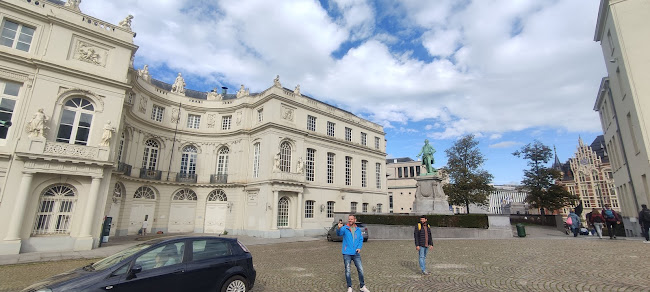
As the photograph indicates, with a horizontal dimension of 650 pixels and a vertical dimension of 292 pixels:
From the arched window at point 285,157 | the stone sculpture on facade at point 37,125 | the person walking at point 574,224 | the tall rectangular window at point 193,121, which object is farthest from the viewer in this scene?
the tall rectangular window at point 193,121

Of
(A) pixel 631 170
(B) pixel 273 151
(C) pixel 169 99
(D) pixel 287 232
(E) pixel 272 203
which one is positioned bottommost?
(D) pixel 287 232

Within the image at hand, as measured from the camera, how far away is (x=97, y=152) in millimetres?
15422

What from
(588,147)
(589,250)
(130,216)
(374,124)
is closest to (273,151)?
(130,216)

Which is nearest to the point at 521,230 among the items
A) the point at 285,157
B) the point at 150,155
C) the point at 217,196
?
the point at 285,157

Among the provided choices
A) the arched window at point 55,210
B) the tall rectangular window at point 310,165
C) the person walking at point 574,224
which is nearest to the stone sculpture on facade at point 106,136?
the arched window at point 55,210

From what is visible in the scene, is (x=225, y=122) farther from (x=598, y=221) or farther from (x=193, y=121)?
(x=598, y=221)

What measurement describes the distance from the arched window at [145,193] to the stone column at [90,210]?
980cm

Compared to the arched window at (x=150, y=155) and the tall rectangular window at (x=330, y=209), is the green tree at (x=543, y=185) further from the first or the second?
the arched window at (x=150, y=155)

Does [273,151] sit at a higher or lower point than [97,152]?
higher

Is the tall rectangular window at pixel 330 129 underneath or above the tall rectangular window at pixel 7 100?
above

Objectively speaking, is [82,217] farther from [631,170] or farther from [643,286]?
[631,170]

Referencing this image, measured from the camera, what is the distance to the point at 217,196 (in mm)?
27656

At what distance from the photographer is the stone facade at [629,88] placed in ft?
47.5

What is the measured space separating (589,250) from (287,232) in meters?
19.3
